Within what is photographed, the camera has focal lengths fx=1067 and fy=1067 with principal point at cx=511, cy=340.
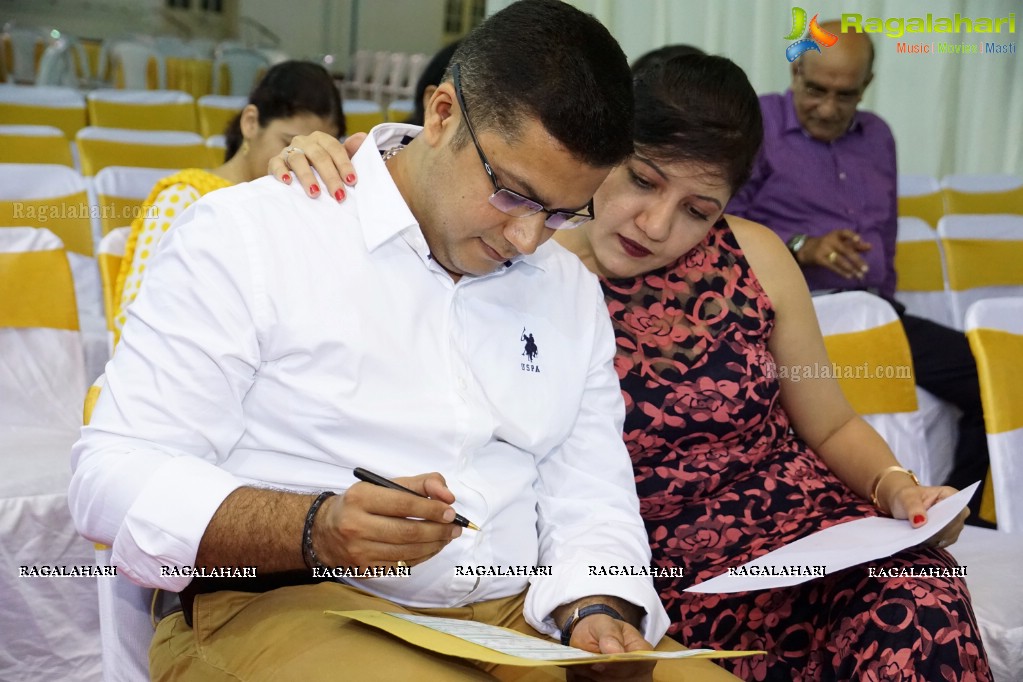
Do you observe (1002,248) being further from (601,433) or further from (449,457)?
(449,457)

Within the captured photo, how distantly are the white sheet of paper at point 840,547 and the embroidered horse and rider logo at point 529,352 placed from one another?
356 mm

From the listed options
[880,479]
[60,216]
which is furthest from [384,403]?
[60,216]

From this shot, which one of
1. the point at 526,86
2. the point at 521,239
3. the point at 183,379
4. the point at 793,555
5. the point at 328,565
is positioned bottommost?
the point at 793,555

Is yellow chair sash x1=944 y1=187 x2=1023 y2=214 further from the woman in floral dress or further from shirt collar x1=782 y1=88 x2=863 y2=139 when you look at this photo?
the woman in floral dress

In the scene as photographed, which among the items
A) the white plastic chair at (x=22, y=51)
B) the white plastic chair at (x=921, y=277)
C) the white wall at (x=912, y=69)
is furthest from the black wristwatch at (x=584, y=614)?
the white plastic chair at (x=22, y=51)

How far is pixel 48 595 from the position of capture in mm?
1886

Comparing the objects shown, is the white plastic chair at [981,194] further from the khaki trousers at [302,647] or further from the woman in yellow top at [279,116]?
the khaki trousers at [302,647]

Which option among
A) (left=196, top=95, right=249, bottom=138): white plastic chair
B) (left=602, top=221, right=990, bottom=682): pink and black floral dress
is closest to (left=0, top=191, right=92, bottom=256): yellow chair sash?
(left=602, top=221, right=990, bottom=682): pink and black floral dress

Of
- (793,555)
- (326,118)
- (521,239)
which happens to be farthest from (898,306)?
(521,239)

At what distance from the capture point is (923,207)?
14.3ft

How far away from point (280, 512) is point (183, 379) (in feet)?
0.61

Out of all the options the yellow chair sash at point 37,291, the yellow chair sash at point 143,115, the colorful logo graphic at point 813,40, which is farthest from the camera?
the yellow chair sash at point 143,115

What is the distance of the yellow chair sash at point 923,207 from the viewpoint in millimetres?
4340

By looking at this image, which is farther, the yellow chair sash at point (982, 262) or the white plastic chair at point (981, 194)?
the white plastic chair at point (981, 194)
